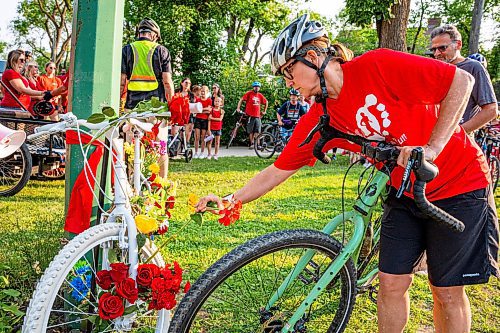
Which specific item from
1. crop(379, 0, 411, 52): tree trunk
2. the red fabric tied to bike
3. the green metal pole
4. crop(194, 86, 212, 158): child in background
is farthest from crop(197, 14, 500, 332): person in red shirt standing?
crop(194, 86, 212, 158): child in background

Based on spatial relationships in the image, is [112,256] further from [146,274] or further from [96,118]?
[96,118]

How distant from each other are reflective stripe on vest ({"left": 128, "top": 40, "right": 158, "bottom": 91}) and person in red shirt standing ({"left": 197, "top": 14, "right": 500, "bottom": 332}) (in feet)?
12.0

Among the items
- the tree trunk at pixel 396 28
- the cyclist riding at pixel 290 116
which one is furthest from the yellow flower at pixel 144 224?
the cyclist riding at pixel 290 116

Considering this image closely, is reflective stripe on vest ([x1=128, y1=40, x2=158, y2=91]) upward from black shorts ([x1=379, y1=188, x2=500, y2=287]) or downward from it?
upward

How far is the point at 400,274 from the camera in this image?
2363 millimetres

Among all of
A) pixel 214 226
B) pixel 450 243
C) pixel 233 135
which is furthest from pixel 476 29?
pixel 450 243

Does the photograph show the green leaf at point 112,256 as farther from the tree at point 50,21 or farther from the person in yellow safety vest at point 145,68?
the tree at point 50,21

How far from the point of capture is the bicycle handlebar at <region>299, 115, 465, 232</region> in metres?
1.87

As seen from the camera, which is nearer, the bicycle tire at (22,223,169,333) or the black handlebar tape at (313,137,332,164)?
the bicycle tire at (22,223,169,333)

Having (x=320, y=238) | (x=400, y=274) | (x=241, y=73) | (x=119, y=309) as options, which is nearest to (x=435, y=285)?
(x=400, y=274)

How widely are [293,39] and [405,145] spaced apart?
2.32 feet

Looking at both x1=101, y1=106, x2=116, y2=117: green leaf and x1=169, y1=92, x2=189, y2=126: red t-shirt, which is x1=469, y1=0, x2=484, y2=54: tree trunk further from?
x1=101, y1=106, x2=116, y2=117: green leaf

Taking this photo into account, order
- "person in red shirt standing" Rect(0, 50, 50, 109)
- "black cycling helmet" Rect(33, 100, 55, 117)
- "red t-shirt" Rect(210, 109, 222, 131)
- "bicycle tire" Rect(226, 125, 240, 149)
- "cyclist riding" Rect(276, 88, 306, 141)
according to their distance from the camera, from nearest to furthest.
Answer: "black cycling helmet" Rect(33, 100, 55, 117) → "person in red shirt standing" Rect(0, 50, 50, 109) → "red t-shirt" Rect(210, 109, 222, 131) → "cyclist riding" Rect(276, 88, 306, 141) → "bicycle tire" Rect(226, 125, 240, 149)

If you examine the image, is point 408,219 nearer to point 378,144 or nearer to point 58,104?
point 378,144
